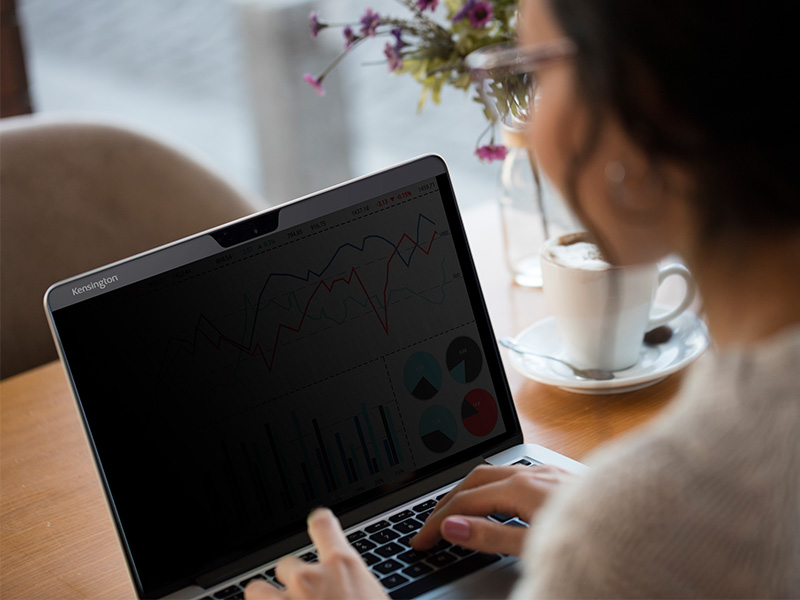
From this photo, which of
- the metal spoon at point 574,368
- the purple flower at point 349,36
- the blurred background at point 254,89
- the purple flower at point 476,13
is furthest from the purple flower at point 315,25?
the blurred background at point 254,89

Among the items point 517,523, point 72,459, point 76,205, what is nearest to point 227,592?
point 517,523

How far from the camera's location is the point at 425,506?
0.72m

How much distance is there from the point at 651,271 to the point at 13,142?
38.3 inches

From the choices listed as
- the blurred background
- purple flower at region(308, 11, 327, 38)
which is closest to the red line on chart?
purple flower at region(308, 11, 327, 38)

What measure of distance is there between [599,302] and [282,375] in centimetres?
34

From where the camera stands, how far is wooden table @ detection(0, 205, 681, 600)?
735mm

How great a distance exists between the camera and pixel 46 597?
0.71 meters

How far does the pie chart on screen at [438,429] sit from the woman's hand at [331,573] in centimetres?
20

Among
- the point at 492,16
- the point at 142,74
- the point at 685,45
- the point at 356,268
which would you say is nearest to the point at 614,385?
the point at 356,268

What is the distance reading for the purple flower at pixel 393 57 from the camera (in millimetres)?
986

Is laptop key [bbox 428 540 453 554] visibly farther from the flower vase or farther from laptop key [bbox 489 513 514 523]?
the flower vase

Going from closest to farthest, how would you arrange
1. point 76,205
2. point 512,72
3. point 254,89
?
point 512,72
point 76,205
point 254,89

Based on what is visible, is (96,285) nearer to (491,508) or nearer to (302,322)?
(302,322)

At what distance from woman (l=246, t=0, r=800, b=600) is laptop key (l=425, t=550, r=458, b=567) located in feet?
0.61
